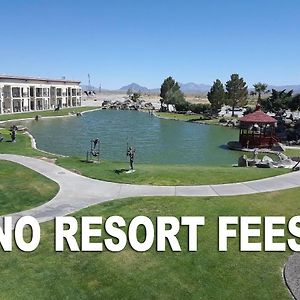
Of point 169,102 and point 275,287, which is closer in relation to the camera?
point 275,287

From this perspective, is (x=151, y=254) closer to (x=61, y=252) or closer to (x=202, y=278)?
(x=202, y=278)

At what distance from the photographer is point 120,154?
39156mm

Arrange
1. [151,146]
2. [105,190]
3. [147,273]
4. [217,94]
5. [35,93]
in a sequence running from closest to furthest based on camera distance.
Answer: [147,273] < [105,190] < [151,146] < [217,94] < [35,93]

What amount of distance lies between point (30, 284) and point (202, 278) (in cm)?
473

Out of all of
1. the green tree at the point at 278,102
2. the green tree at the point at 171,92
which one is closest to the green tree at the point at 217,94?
the green tree at the point at 278,102

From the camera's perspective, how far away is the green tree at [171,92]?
115375 mm

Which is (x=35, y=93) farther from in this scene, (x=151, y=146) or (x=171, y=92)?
(x=151, y=146)

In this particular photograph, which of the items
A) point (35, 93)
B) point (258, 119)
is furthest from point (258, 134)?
point (35, 93)

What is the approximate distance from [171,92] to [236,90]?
26.5 m

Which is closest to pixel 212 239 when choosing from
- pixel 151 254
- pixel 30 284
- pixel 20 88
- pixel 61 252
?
pixel 151 254

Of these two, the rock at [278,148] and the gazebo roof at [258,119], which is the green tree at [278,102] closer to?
the gazebo roof at [258,119]

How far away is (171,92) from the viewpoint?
116562 mm

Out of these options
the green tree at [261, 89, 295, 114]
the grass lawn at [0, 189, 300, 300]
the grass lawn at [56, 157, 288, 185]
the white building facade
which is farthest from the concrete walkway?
the white building facade

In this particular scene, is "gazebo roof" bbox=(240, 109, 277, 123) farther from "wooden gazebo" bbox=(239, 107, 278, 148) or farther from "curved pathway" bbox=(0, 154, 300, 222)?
"curved pathway" bbox=(0, 154, 300, 222)
